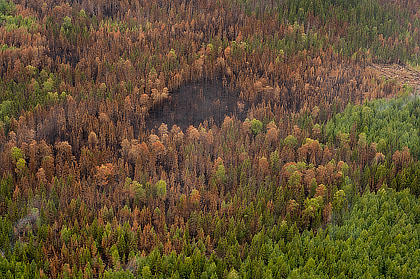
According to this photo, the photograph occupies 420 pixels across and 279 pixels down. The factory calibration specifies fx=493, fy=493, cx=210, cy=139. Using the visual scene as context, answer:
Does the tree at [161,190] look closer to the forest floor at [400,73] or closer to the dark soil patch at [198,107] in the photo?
the dark soil patch at [198,107]

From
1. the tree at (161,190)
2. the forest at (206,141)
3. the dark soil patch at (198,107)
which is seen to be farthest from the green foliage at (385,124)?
the tree at (161,190)

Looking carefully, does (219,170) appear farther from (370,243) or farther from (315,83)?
(315,83)

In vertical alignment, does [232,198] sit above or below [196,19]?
below

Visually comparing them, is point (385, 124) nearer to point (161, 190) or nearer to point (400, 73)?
point (400, 73)

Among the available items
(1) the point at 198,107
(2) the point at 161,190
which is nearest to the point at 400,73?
(1) the point at 198,107

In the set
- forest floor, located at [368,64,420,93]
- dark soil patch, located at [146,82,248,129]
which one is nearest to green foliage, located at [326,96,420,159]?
forest floor, located at [368,64,420,93]

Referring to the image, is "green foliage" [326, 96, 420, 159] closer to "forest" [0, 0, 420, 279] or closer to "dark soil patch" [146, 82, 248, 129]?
"forest" [0, 0, 420, 279]

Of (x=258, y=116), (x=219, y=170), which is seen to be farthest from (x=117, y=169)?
(x=258, y=116)

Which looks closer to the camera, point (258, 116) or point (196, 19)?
point (258, 116)
